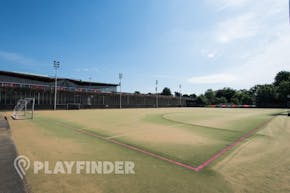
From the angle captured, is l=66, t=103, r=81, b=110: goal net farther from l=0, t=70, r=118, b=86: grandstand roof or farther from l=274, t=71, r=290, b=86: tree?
l=274, t=71, r=290, b=86: tree

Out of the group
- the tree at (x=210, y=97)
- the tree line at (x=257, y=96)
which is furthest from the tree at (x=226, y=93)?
the tree at (x=210, y=97)

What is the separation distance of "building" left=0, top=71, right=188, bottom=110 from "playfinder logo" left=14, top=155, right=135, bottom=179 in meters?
32.1

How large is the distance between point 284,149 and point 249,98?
88.3m

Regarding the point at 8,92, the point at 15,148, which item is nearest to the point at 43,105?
the point at 8,92

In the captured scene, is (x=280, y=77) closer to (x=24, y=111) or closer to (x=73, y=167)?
(x=73, y=167)

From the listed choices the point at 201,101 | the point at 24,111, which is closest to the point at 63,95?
the point at 24,111

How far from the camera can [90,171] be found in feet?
13.4

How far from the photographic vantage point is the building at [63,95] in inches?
1127

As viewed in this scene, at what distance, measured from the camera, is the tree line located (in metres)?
58.6

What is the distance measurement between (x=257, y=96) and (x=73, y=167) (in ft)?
267

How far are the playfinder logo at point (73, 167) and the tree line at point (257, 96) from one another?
158ft

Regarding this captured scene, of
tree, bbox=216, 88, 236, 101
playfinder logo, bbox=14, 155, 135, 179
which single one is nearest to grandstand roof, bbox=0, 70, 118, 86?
playfinder logo, bbox=14, 155, 135, 179

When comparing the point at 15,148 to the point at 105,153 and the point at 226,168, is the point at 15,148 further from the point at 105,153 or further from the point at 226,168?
the point at 226,168

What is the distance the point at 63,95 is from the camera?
117ft
